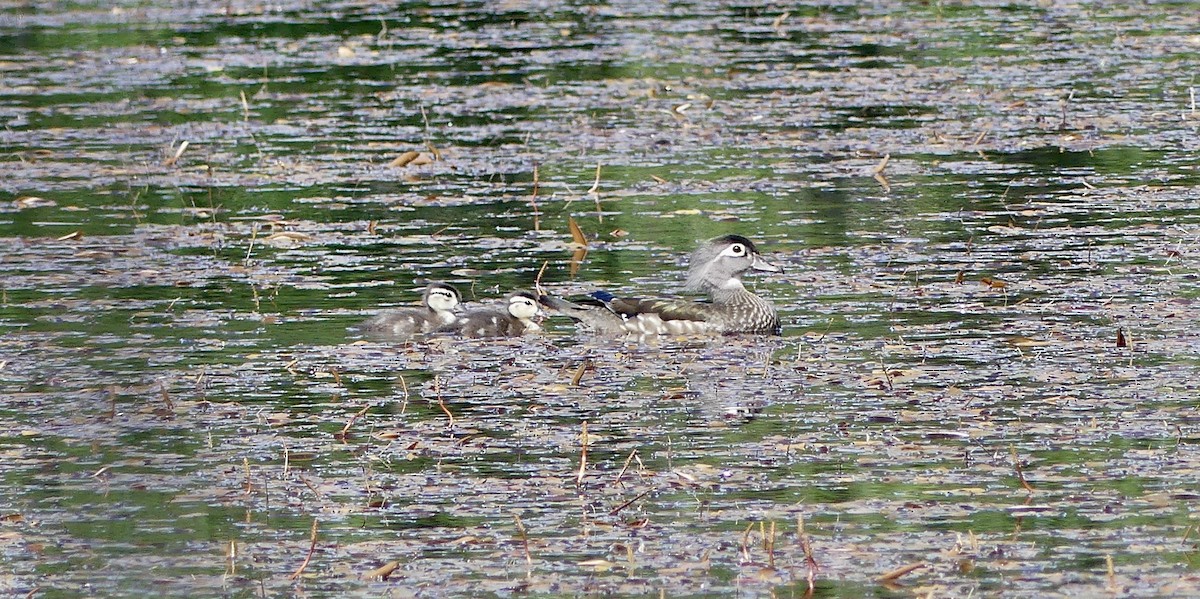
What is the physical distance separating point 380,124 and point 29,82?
4.38m

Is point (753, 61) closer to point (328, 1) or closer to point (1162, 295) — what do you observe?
point (328, 1)

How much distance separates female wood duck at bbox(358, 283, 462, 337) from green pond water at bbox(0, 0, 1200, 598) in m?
0.12

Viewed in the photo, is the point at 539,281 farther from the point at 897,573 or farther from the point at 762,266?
the point at 897,573

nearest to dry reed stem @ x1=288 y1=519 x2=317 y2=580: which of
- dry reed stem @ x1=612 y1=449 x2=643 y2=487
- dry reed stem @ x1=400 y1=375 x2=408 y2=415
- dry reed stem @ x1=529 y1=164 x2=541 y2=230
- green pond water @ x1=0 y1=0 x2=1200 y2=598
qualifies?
green pond water @ x1=0 y1=0 x2=1200 y2=598

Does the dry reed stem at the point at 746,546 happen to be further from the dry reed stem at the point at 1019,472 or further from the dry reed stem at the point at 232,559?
the dry reed stem at the point at 232,559

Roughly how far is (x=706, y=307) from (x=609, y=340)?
2.35 ft

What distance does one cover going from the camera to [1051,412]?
8359 millimetres

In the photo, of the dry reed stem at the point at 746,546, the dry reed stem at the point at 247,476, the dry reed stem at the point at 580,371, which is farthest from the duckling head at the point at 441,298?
the dry reed stem at the point at 746,546

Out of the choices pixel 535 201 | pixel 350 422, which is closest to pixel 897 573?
pixel 350 422

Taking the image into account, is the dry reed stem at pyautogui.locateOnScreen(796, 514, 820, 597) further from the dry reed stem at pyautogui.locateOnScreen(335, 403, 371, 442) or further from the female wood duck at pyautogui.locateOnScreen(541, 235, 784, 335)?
the female wood duck at pyautogui.locateOnScreen(541, 235, 784, 335)

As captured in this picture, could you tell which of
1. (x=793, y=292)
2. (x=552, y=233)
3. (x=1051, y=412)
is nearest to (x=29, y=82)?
(x=552, y=233)

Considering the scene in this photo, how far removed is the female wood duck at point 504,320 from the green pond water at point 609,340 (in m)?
0.16

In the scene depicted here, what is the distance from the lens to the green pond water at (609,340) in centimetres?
698

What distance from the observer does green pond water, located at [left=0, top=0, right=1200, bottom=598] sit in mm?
6984
